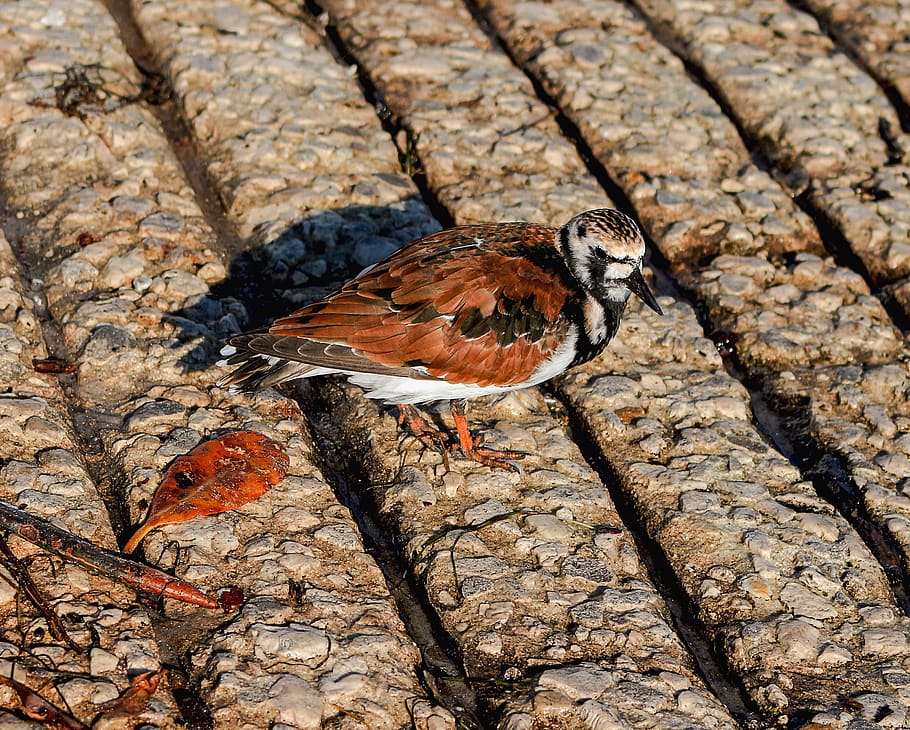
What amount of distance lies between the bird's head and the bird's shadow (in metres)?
1.15

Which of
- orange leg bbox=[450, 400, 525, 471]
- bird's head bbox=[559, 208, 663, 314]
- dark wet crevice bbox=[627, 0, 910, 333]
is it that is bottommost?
orange leg bbox=[450, 400, 525, 471]

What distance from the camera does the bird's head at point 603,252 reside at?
447 cm

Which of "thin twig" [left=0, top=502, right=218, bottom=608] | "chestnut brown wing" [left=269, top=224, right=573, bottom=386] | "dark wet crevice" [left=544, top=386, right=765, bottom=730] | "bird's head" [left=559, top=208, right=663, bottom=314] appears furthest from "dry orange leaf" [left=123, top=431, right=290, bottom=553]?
"bird's head" [left=559, top=208, right=663, bottom=314]

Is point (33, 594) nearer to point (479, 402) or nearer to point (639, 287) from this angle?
point (479, 402)

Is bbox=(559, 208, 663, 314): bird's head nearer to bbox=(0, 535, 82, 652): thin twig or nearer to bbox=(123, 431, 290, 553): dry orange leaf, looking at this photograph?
bbox=(123, 431, 290, 553): dry orange leaf

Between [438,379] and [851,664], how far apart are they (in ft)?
5.79

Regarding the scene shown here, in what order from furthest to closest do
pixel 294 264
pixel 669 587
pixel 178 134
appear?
pixel 178 134, pixel 294 264, pixel 669 587

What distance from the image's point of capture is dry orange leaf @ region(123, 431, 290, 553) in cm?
397

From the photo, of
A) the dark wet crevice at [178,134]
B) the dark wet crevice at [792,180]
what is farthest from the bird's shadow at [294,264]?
the dark wet crevice at [792,180]

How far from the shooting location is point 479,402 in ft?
16.1

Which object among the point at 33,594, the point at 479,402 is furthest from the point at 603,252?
the point at 33,594

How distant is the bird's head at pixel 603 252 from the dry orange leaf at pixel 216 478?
1399 mm

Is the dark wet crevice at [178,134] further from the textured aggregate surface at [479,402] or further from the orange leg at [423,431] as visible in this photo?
the orange leg at [423,431]

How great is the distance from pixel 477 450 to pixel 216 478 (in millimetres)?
1045
